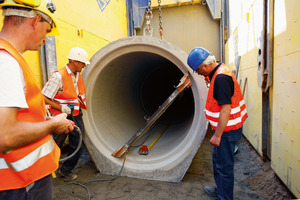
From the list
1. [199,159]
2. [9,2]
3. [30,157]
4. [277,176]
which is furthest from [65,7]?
[277,176]

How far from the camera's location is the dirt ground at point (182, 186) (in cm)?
247

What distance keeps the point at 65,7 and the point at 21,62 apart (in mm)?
3350

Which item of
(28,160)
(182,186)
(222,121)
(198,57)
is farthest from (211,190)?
(28,160)

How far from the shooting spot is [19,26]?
3.68 feet

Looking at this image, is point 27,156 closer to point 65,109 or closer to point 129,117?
point 65,109

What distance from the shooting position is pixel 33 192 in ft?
3.84

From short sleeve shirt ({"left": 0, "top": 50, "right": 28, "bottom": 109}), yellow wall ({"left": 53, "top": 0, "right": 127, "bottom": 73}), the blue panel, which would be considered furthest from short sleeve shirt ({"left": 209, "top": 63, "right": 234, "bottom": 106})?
the blue panel

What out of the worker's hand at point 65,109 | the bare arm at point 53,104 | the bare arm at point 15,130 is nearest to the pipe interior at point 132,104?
the worker's hand at point 65,109

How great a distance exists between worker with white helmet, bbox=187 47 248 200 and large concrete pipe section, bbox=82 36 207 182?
45cm

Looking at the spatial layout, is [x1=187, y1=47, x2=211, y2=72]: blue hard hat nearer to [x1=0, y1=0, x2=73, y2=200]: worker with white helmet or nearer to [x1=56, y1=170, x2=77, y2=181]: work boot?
[x1=0, y1=0, x2=73, y2=200]: worker with white helmet

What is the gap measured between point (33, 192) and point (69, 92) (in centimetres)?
177

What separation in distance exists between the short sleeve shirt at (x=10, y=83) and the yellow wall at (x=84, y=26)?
7.54 feet

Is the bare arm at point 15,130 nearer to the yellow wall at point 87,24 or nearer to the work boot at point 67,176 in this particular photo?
the work boot at point 67,176

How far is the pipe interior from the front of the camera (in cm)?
327
